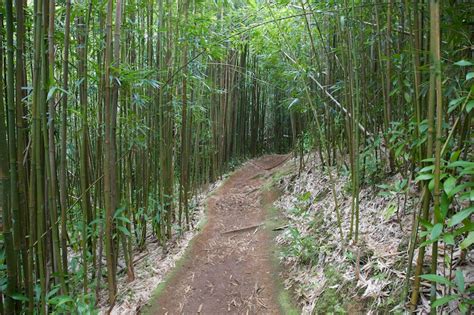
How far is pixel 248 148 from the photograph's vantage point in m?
9.09

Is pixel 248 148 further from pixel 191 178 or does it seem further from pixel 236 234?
pixel 236 234

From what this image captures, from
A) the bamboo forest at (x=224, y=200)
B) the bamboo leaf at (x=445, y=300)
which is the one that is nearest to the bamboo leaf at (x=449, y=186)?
the bamboo forest at (x=224, y=200)

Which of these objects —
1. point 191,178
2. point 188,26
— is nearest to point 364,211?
point 188,26

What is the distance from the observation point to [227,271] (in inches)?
128

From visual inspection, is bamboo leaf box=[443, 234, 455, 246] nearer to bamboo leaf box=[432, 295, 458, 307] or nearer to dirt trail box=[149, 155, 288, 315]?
bamboo leaf box=[432, 295, 458, 307]

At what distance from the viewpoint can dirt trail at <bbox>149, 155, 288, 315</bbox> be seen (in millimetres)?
2740

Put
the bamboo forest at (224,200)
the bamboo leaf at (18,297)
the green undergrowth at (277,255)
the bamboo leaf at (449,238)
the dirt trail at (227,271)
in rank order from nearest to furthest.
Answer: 1. the bamboo leaf at (449,238)
2. the bamboo forest at (224,200)
3. the bamboo leaf at (18,297)
4. the green undergrowth at (277,255)
5. the dirt trail at (227,271)

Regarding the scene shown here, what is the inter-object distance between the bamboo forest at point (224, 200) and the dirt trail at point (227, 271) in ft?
0.06

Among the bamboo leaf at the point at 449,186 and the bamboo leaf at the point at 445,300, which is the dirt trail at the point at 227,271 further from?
the bamboo leaf at the point at 449,186

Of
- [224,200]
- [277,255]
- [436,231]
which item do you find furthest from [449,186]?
[224,200]

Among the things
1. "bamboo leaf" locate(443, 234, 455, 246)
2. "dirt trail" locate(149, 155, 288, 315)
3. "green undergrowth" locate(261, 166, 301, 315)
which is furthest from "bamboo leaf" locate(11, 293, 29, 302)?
"bamboo leaf" locate(443, 234, 455, 246)

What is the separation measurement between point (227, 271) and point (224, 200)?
2240mm

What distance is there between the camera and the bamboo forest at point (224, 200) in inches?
59.2

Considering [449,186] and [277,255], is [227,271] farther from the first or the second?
[449,186]
